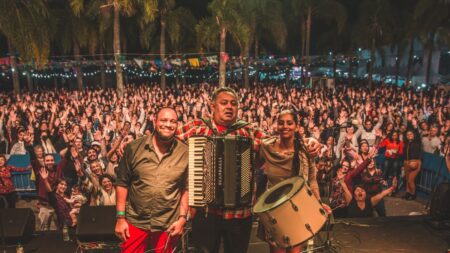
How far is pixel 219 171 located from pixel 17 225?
298cm

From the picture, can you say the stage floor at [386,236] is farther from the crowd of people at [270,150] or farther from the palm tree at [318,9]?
the palm tree at [318,9]

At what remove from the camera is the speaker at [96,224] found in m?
4.38

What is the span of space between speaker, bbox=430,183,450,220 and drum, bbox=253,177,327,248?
2516 mm

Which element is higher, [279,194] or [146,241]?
[279,194]

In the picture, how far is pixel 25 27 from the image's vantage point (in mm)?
14453

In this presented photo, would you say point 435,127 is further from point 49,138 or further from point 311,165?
point 49,138

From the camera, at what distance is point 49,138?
9.02 metres

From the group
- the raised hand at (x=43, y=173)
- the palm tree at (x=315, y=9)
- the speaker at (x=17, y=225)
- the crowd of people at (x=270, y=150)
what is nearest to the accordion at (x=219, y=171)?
the crowd of people at (x=270, y=150)

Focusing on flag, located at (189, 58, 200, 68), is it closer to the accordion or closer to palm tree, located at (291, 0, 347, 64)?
palm tree, located at (291, 0, 347, 64)

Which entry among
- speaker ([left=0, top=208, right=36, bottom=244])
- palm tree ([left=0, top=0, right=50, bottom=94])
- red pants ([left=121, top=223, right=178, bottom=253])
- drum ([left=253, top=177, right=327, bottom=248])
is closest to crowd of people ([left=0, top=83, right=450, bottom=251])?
drum ([left=253, top=177, right=327, bottom=248])

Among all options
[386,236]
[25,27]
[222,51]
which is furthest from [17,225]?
[222,51]

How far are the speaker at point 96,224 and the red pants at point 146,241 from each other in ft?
3.56

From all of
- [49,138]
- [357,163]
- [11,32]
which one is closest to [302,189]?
[357,163]

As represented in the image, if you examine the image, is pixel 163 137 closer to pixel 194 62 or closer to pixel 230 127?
pixel 230 127
